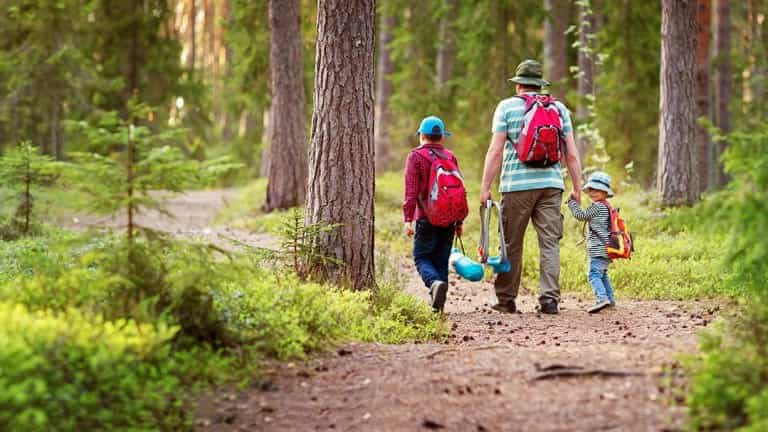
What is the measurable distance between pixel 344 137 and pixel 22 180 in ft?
20.6

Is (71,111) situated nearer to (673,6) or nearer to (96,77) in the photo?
(96,77)

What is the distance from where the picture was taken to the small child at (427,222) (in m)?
8.86

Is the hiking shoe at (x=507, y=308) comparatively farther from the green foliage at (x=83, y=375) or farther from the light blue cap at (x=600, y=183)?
the green foliage at (x=83, y=375)

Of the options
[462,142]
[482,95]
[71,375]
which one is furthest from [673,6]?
[71,375]

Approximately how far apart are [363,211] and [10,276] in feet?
10.8

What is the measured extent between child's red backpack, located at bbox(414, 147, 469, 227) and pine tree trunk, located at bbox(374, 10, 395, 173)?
17.3m

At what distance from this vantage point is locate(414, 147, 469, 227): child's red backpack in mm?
8742

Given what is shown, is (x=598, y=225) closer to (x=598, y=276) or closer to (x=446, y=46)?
(x=598, y=276)

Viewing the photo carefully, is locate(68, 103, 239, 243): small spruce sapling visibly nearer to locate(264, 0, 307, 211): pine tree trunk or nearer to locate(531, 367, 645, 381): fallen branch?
locate(531, 367, 645, 381): fallen branch

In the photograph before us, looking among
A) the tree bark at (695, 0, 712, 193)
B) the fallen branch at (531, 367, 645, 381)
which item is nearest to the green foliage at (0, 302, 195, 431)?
the fallen branch at (531, 367, 645, 381)

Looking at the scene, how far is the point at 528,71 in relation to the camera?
9172 millimetres

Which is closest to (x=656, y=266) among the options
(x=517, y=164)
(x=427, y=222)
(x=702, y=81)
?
(x=517, y=164)

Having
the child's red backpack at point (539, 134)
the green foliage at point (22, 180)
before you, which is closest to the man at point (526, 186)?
the child's red backpack at point (539, 134)

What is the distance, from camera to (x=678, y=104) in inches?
588
